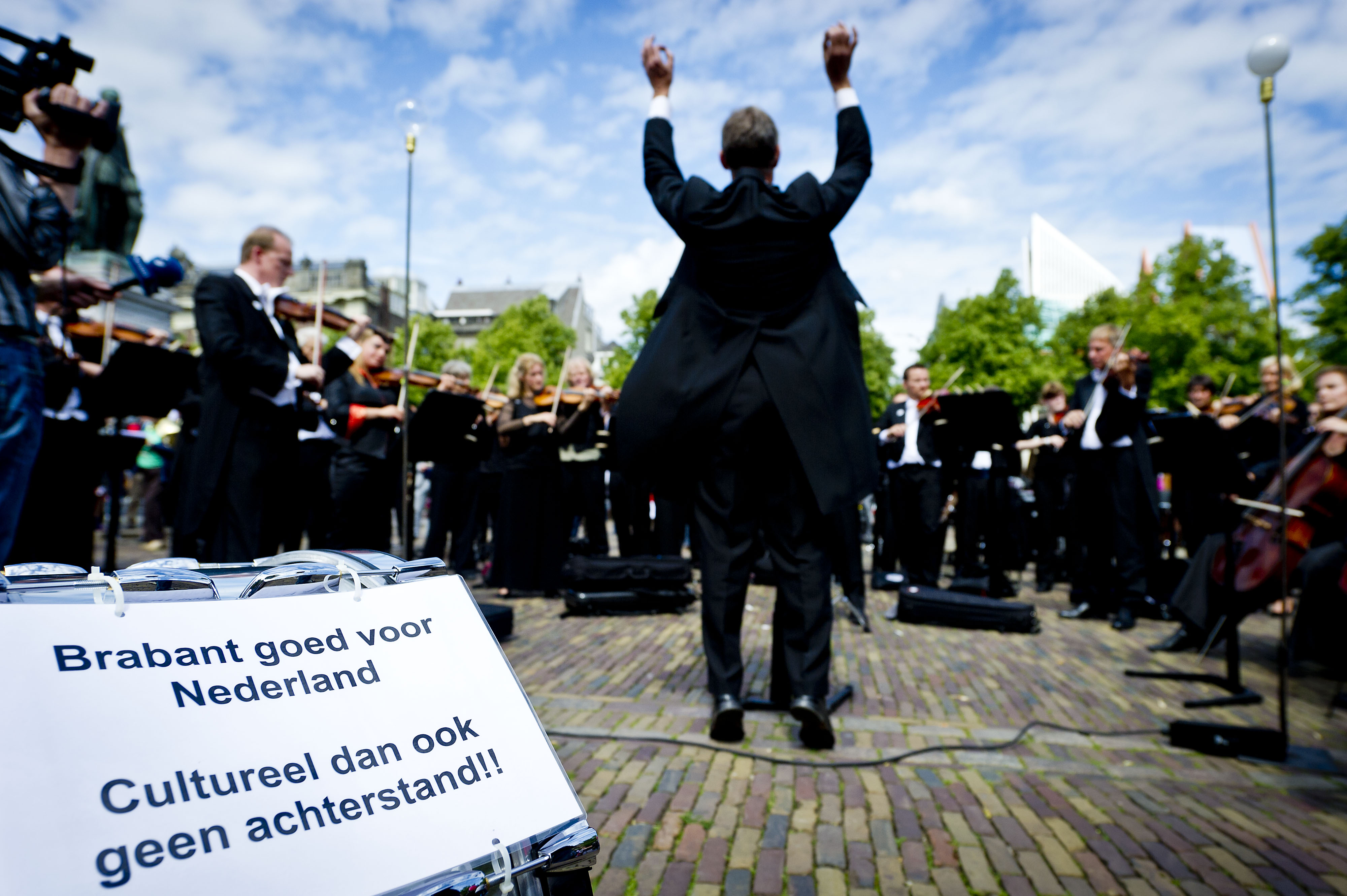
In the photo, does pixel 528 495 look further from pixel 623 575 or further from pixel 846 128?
pixel 846 128

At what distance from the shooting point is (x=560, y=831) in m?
1.19

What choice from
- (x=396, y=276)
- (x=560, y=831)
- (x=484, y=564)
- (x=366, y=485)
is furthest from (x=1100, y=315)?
(x=396, y=276)

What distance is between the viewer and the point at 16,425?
130 inches

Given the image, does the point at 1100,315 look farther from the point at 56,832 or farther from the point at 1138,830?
the point at 56,832

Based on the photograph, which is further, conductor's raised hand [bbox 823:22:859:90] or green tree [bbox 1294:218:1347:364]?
green tree [bbox 1294:218:1347:364]

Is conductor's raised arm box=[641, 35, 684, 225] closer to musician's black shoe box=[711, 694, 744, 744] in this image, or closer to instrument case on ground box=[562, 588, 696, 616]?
musician's black shoe box=[711, 694, 744, 744]

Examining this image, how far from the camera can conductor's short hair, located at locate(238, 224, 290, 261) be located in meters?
4.27

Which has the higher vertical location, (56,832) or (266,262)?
(266,262)

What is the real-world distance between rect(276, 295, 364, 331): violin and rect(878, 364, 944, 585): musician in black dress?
5.51 metres

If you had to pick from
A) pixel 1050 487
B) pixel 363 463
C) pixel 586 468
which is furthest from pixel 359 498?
pixel 1050 487

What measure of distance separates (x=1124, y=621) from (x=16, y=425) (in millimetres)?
Answer: 7409

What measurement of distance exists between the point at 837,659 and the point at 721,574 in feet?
6.67

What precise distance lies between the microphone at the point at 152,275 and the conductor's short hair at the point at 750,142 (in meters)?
3.46

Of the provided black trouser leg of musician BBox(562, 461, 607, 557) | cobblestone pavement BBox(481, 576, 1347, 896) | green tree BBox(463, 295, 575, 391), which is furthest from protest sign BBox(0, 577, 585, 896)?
green tree BBox(463, 295, 575, 391)
